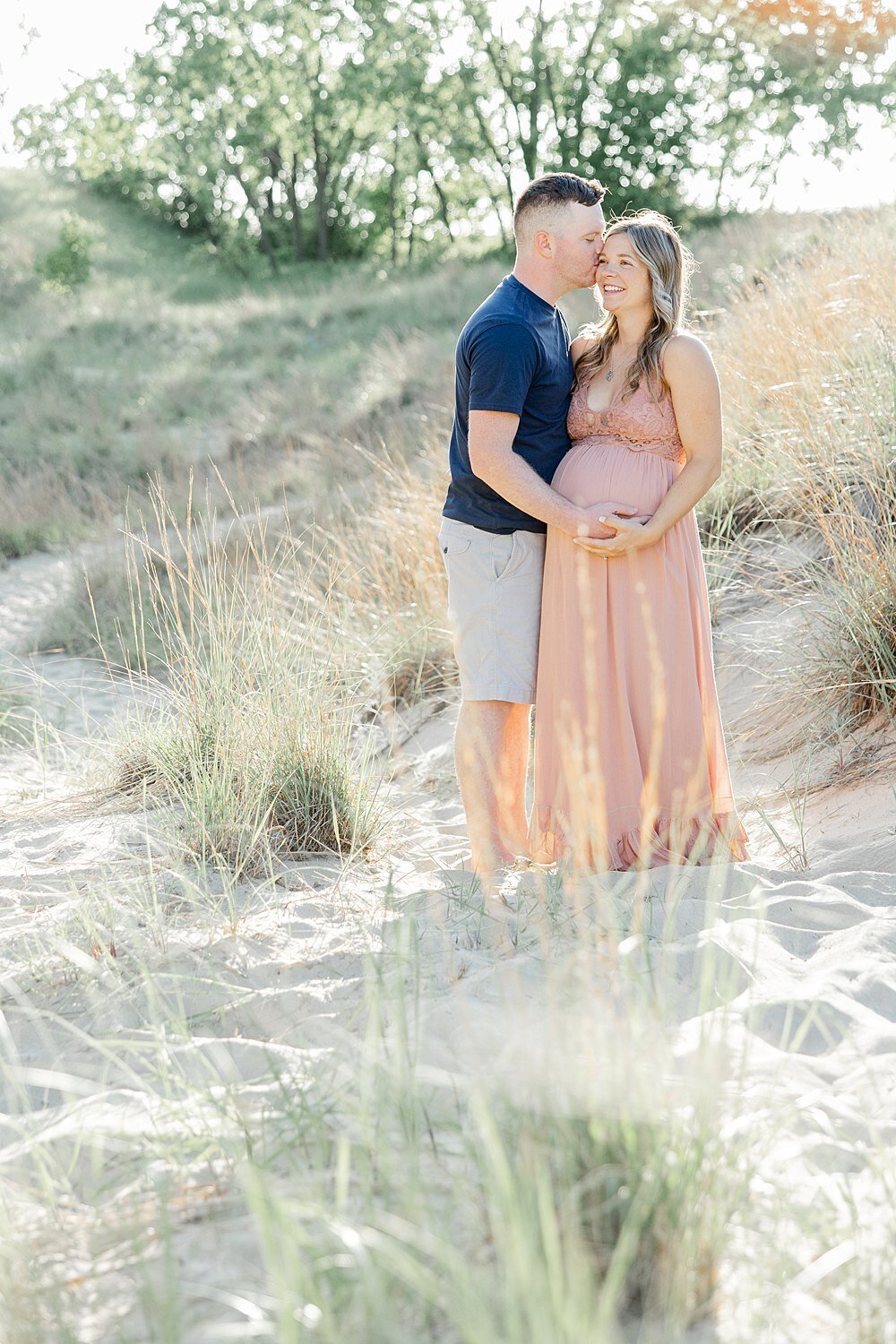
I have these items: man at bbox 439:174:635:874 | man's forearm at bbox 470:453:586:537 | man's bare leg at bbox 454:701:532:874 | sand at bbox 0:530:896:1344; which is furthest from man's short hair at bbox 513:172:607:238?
sand at bbox 0:530:896:1344

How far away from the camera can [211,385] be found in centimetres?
1503

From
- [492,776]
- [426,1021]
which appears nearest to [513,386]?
[492,776]

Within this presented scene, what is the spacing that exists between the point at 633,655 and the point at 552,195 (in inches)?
57.1

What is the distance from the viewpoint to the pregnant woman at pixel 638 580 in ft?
11.7

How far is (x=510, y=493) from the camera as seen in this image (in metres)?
3.55

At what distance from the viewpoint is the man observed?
139 inches

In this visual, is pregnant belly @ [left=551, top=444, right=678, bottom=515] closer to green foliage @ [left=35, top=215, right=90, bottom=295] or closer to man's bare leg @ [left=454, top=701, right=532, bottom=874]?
man's bare leg @ [left=454, top=701, right=532, bottom=874]

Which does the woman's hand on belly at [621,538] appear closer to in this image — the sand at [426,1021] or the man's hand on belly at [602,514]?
the man's hand on belly at [602,514]

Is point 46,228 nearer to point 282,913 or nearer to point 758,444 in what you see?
point 758,444

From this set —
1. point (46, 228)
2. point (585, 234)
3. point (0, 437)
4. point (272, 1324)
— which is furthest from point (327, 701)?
point (46, 228)

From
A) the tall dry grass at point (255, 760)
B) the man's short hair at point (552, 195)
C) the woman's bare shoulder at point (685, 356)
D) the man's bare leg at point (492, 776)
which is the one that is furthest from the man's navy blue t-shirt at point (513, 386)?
the tall dry grass at point (255, 760)

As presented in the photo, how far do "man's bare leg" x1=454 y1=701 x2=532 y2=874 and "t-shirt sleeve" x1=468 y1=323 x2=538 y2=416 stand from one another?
0.97 metres

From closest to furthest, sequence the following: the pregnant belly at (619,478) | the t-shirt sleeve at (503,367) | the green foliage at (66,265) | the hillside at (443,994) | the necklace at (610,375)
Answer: the hillside at (443,994), the t-shirt sleeve at (503,367), the pregnant belly at (619,478), the necklace at (610,375), the green foliage at (66,265)

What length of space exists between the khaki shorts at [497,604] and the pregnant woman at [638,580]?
0.08 m
